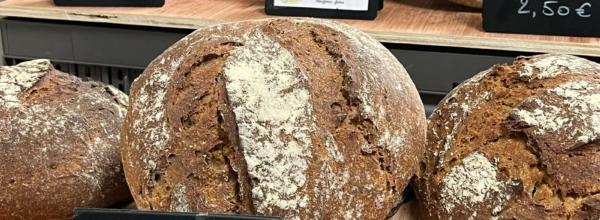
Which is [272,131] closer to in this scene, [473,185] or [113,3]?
[473,185]

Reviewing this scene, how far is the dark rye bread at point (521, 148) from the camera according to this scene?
0.82m

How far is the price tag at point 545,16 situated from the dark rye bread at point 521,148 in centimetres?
59

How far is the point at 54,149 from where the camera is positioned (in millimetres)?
961

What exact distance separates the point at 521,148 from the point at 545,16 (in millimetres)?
790

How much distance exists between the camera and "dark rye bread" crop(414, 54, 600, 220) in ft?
2.70

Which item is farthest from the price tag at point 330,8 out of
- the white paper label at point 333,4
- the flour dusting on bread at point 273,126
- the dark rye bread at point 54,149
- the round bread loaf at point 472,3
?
the flour dusting on bread at point 273,126

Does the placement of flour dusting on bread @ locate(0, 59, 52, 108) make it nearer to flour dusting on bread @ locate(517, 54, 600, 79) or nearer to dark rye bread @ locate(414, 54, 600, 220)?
dark rye bread @ locate(414, 54, 600, 220)

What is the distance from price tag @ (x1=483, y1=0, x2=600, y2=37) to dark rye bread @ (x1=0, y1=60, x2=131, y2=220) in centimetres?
100

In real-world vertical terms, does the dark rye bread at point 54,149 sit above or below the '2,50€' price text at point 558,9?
below

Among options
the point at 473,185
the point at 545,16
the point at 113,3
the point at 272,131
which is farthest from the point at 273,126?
the point at 113,3

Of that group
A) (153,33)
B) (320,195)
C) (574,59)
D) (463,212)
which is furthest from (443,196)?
(153,33)

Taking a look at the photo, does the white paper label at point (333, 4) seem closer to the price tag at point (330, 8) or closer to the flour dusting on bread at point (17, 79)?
the price tag at point (330, 8)

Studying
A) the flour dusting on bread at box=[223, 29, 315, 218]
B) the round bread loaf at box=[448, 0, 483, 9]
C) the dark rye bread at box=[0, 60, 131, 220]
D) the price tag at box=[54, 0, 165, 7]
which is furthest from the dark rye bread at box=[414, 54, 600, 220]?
the price tag at box=[54, 0, 165, 7]

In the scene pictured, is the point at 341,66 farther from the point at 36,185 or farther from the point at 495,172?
the point at 36,185
